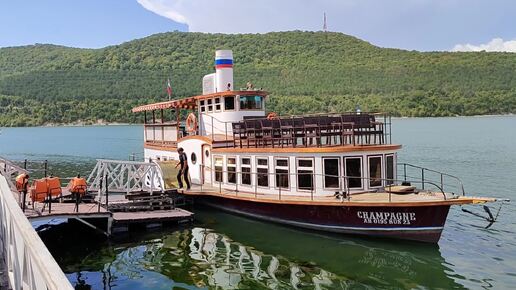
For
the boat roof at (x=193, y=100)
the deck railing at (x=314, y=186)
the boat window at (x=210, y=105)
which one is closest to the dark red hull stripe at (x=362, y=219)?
the deck railing at (x=314, y=186)

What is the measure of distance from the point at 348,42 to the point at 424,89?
4790 centimetres

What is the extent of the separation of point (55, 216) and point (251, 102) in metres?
10.5

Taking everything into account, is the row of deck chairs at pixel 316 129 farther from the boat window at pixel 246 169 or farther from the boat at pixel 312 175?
the boat window at pixel 246 169

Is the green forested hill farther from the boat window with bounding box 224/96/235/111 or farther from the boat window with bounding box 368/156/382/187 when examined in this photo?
the boat window with bounding box 368/156/382/187

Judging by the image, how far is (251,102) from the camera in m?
22.3

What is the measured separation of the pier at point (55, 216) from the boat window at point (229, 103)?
418cm

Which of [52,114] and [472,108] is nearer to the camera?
[472,108]

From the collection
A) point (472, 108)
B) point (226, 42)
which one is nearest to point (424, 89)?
point (472, 108)

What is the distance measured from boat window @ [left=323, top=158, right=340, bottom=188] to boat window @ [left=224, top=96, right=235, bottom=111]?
708cm

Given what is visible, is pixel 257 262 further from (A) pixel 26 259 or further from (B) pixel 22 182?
(A) pixel 26 259

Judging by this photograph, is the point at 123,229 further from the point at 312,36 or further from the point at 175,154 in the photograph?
the point at 312,36

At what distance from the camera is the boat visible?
14844mm

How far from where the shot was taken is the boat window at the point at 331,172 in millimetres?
16328

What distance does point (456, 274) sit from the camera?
13.0m
